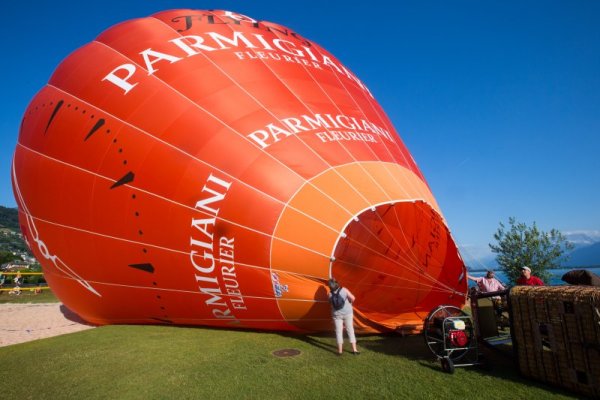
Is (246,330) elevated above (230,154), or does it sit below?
below

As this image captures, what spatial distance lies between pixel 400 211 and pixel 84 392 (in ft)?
21.7

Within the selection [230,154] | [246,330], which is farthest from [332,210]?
[246,330]

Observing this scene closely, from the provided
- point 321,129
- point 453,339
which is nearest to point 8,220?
point 321,129

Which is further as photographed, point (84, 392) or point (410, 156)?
point (410, 156)

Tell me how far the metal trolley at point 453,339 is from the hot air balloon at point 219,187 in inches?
62.6

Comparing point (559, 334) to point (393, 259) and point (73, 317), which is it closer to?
point (393, 259)

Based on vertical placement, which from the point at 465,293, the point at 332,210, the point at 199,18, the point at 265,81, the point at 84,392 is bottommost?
the point at 84,392

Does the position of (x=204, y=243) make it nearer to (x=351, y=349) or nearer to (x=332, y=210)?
(x=332, y=210)

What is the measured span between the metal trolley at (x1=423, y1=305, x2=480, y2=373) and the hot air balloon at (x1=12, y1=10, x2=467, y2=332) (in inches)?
A: 62.6

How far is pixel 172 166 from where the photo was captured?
6277 mm

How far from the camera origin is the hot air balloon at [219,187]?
19.4ft

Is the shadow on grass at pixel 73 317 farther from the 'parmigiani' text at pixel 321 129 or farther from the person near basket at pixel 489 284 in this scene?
the person near basket at pixel 489 284

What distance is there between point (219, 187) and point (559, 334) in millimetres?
4844

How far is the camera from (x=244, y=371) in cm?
507
